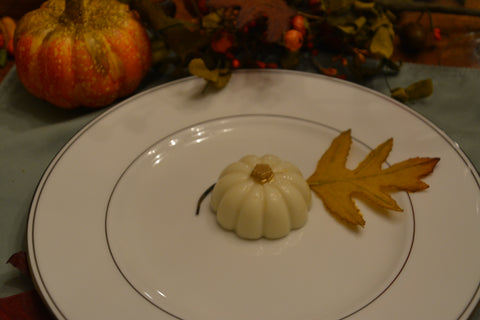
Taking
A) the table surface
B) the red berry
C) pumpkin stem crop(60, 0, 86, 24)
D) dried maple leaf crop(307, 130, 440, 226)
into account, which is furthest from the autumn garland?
dried maple leaf crop(307, 130, 440, 226)

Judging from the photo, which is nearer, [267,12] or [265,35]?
[267,12]

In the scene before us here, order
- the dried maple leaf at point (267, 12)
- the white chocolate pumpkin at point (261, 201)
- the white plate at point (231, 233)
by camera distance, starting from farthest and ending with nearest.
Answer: the dried maple leaf at point (267, 12), the white chocolate pumpkin at point (261, 201), the white plate at point (231, 233)

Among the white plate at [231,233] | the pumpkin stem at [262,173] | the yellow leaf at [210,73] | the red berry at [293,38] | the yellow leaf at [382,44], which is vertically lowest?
the white plate at [231,233]

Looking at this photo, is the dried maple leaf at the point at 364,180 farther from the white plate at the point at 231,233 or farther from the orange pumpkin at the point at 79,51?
the orange pumpkin at the point at 79,51

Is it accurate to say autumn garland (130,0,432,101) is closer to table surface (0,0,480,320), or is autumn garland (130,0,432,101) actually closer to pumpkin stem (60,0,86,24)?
table surface (0,0,480,320)

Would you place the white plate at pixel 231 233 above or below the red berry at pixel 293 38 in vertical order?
below

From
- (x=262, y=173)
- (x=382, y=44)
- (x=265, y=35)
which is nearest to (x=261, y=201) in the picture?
(x=262, y=173)

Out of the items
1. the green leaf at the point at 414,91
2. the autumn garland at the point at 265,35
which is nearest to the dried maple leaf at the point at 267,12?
A: the autumn garland at the point at 265,35

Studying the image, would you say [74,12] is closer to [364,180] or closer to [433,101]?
[364,180]
